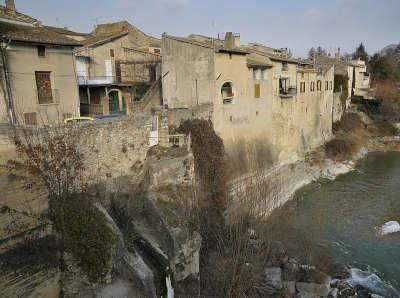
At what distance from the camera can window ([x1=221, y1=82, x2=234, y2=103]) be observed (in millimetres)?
19594

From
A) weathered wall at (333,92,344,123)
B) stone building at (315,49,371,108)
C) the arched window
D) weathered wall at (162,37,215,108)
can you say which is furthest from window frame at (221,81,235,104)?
weathered wall at (333,92,344,123)

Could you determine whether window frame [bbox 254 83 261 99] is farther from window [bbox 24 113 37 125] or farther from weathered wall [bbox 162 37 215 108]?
window [bbox 24 113 37 125]

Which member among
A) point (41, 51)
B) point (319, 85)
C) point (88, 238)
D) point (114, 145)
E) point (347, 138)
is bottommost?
point (347, 138)

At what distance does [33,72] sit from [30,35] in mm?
1687

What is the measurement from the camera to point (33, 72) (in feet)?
50.4

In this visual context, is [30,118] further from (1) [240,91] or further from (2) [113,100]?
(1) [240,91]

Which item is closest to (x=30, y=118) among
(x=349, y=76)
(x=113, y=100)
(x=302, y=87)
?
(x=113, y=100)

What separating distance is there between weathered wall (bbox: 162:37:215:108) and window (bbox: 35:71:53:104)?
7240 mm

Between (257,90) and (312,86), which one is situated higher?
(312,86)

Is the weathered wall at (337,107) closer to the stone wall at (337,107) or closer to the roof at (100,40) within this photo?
the stone wall at (337,107)

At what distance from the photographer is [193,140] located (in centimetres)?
1612

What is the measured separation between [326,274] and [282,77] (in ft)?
51.9

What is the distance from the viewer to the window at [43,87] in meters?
15.7

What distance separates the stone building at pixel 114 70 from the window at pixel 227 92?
6131 millimetres
